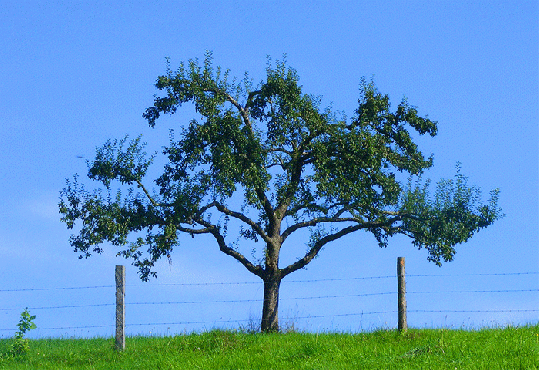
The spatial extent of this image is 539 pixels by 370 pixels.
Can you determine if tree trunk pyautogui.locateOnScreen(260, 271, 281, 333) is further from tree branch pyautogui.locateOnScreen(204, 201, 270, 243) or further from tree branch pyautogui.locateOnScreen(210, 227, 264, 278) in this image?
tree branch pyautogui.locateOnScreen(204, 201, 270, 243)

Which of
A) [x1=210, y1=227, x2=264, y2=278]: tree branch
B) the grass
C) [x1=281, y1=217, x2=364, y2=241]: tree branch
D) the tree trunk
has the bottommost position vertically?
the grass

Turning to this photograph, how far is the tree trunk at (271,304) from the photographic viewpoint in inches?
805

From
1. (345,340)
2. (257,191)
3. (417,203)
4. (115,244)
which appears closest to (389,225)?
(417,203)

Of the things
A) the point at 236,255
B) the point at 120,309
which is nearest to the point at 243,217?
the point at 236,255

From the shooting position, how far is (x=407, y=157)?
21.8 m

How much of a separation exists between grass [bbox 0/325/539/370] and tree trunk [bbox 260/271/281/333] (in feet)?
8.26

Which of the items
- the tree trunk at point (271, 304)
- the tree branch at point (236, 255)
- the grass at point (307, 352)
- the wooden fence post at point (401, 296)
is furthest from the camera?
the tree branch at point (236, 255)

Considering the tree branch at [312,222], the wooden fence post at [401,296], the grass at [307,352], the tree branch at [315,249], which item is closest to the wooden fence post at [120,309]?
the grass at [307,352]

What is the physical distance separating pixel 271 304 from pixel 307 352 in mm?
5799

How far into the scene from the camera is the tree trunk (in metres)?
20.5

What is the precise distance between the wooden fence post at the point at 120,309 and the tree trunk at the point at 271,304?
4.87 m

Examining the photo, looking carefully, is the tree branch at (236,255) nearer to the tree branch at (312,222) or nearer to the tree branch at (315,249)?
the tree branch at (315,249)

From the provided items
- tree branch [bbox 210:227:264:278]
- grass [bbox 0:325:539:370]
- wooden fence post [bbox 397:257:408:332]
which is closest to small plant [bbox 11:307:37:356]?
grass [bbox 0:325:539:370]

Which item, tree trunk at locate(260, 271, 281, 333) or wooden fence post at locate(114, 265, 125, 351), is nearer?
wooden fence post at locate(114, 265, 125, 351)
